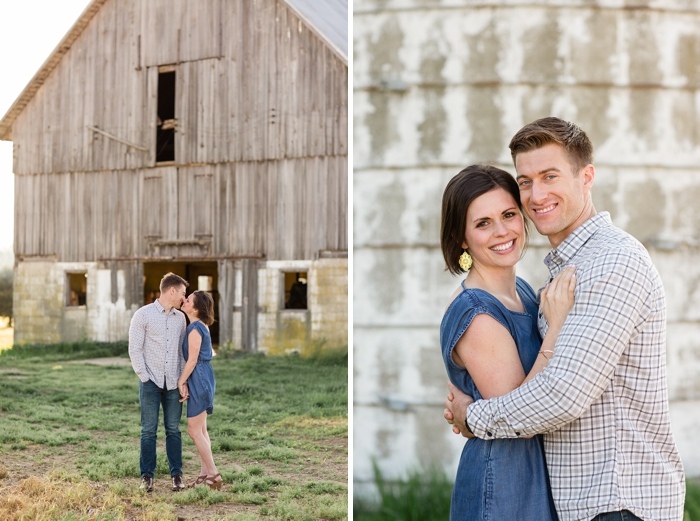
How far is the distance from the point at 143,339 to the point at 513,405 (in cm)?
196

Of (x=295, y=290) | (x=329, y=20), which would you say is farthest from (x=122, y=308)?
(x=329, y=20)

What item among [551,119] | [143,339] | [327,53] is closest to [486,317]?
[551,119]

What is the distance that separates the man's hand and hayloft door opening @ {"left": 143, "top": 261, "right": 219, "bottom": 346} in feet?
5.76

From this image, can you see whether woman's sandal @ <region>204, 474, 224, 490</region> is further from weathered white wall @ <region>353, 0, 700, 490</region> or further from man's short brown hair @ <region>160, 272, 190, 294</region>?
man's short brown hair @ <region>160, 272, 190, 294</region>

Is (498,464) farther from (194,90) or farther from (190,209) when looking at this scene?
(194,90)

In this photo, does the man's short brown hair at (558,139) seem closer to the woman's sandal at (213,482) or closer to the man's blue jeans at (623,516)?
the man's blue jeans at (623,516)

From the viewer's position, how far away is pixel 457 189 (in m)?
1.59

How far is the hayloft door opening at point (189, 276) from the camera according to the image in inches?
124

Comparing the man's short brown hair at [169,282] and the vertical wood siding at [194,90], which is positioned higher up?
the vertical wood siding at [194,90]

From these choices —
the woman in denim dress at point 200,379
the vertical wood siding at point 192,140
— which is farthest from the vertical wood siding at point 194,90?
the woman in denim dress at point 200,379

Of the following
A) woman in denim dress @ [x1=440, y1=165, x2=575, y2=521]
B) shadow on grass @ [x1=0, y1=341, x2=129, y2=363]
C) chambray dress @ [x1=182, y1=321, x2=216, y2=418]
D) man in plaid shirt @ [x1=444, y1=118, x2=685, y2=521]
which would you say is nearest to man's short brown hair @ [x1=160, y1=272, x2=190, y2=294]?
chambray dress @ [x1=182, y1=321, x2=216, y2=418]

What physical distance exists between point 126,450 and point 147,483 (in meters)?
0.18

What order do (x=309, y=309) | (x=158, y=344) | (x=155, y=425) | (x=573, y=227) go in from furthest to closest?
(x=309, y=309)
(x=155, y=425)
(x=158, y=344)
(x=573, y=227)

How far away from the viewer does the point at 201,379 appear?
2.99 metres
